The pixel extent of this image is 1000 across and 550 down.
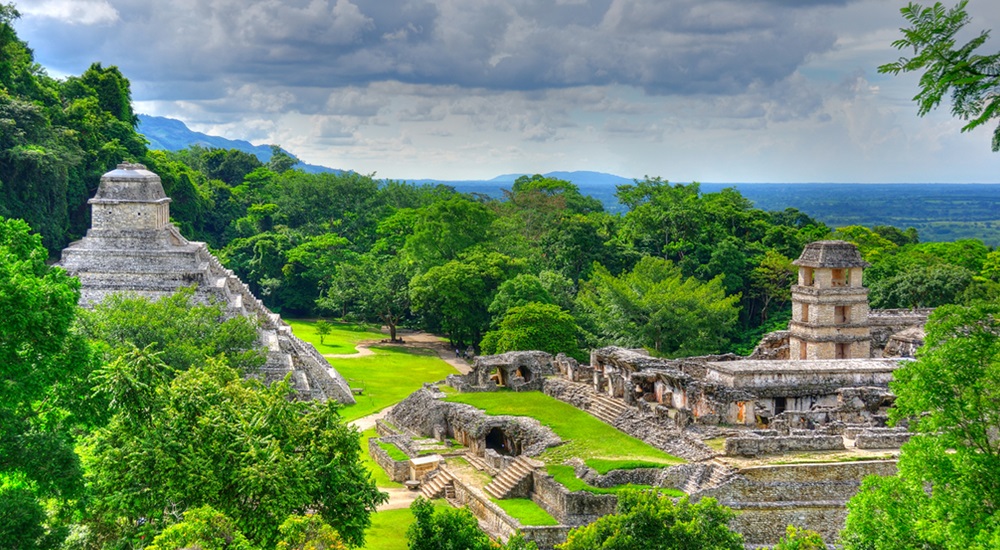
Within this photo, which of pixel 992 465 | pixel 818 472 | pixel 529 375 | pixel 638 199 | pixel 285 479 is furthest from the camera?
pixel 638 199

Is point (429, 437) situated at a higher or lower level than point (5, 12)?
lower

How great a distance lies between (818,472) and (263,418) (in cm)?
1431

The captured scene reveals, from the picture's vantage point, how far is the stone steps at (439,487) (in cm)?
3095

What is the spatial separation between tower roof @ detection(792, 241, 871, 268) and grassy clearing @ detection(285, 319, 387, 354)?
84.9 ft

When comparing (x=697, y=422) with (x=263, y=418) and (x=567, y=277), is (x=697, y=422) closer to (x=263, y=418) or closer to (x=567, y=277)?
(x=263, y=418)

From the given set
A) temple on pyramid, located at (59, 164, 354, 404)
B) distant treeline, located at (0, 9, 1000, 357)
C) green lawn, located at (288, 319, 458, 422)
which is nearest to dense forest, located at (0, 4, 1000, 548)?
distant treeline, located at (0, 9, 1000, 357)

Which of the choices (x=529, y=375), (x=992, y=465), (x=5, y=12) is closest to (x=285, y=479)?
(x=992, y=465)

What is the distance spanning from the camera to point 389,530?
90.5 ft

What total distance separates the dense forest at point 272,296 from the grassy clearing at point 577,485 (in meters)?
6.96

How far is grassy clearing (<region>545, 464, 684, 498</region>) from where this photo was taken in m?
26.4

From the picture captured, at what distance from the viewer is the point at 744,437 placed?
28.2 metres

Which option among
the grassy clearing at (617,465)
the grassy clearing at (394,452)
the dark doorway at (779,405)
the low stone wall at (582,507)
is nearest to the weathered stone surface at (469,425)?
the grassy clearing at (394,452)

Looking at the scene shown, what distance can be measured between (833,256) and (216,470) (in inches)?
1047

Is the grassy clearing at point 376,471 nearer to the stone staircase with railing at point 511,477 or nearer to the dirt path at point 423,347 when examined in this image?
the stone staircase with railing at point 511,477
